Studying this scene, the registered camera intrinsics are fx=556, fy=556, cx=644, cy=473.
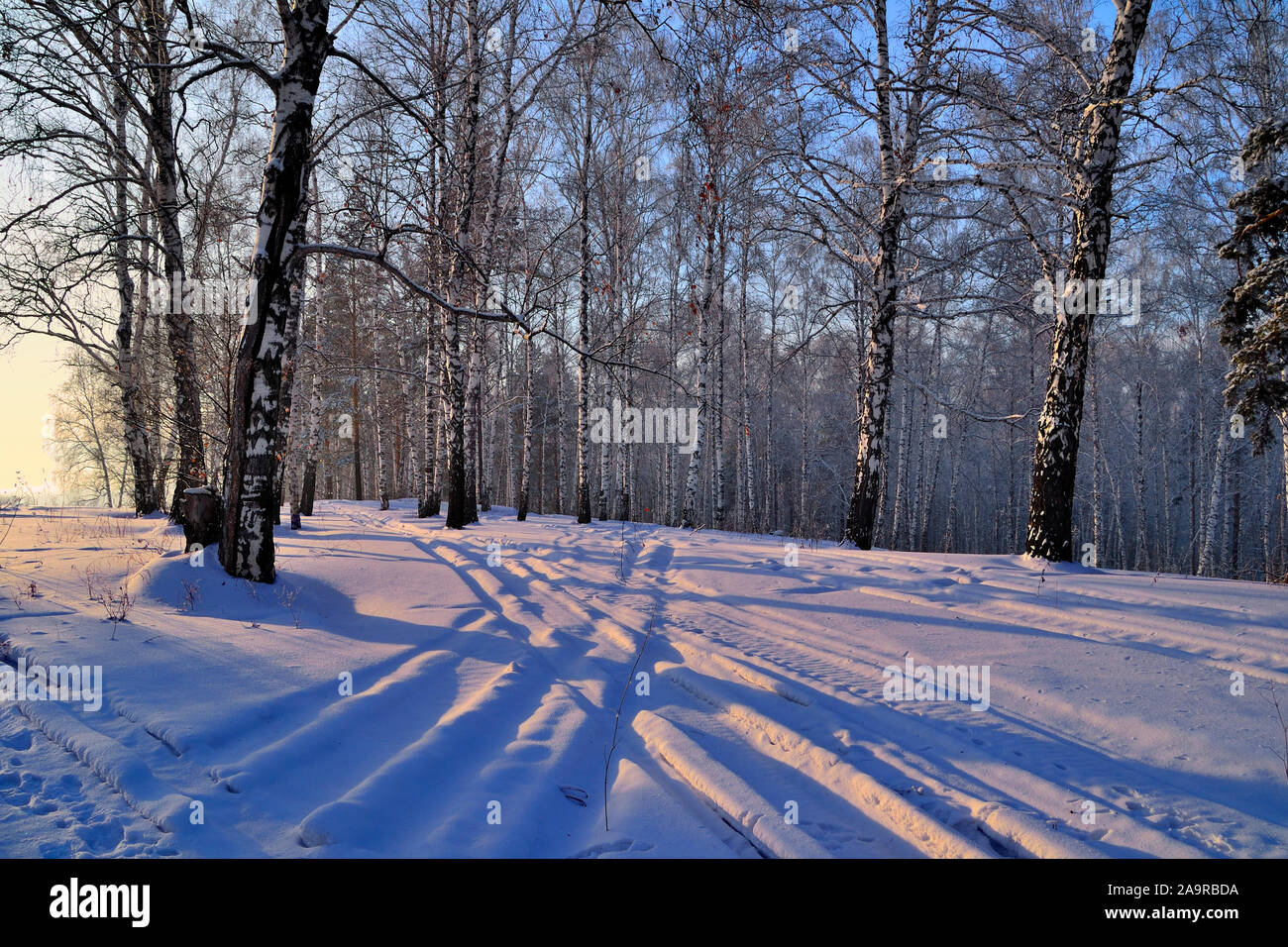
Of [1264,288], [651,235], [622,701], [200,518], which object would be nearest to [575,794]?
[622,701]

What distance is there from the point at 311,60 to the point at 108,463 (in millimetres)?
38338

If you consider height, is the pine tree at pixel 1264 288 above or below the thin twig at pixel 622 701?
above

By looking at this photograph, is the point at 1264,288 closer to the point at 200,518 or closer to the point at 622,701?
the point at 622,701

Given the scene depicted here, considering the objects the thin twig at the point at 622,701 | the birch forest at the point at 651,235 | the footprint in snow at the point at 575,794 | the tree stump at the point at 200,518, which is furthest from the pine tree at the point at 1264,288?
the tree stump at the point at 200,518

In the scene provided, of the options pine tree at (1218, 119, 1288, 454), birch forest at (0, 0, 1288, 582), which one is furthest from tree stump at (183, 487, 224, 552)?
pine tree at (1218, 119, 1288, 454)

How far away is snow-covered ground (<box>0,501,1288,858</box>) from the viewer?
7.83 ft

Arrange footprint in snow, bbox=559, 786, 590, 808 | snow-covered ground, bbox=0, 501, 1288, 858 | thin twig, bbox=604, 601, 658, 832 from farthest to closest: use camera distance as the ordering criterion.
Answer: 1. thin twig, bbox=604, 601, 658, 832
2. footprint in snow, bbox=559, 786, 590, 808
3. snow-covered ground, bbox=0, 501, 1288, 858

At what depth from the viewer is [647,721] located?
3.50m

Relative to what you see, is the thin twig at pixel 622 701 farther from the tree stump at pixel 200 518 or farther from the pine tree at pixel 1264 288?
the pine tree at pixel 1264 288

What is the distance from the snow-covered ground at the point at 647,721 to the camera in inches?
94.0

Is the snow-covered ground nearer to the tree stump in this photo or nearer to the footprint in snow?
the footprint in snow

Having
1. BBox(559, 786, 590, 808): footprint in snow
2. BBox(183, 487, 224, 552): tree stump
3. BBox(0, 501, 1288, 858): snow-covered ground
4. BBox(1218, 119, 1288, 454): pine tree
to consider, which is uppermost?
BBox(1218, 119, 1288, 454): pine tree
